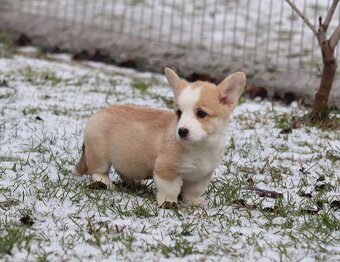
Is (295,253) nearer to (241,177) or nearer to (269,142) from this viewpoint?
(241,177)

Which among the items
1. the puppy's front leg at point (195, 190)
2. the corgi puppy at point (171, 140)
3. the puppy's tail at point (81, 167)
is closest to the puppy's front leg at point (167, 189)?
the corgi puppy at point (171, 140)

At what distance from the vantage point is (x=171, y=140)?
5066 mm

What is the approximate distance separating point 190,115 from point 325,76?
111 inches

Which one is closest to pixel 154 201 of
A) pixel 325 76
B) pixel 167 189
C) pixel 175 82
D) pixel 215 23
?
pixel 167 189

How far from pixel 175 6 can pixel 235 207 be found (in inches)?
273

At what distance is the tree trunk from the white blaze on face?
2.61m

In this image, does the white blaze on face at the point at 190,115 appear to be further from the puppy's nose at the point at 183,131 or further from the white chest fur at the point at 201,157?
the white chest fur at the point at 201,157

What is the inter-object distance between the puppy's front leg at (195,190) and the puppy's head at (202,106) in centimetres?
39

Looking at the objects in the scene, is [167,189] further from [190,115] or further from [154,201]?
[190,115]

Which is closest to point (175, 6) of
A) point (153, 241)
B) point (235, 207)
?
point (235, 207)

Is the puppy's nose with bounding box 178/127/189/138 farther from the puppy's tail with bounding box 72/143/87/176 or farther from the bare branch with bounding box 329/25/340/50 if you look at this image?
the bare branch with bounding box 329/25/340/50

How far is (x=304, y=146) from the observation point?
266 inches

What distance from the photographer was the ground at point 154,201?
171 inches

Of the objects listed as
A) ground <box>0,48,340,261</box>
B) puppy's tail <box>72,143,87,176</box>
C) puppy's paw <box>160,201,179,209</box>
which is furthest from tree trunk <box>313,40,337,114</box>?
puppy's paw <box>160,201,179,209</box>
